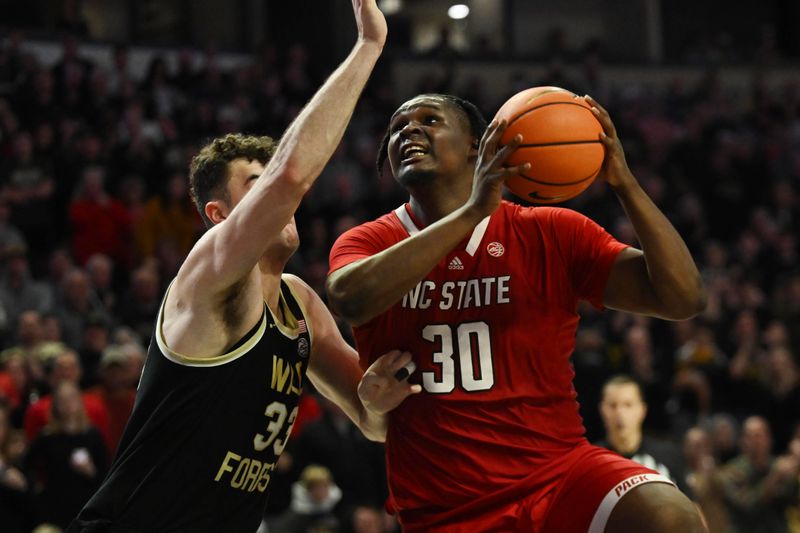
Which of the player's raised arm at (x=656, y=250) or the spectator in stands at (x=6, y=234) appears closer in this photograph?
the player's raised arm at (x=656, y=250)

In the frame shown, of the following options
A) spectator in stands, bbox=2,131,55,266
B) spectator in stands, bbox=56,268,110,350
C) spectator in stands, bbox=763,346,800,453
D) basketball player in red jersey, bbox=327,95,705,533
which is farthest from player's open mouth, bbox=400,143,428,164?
spectator in stands, bbox=763,346,800,453

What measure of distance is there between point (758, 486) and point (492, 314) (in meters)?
7.87

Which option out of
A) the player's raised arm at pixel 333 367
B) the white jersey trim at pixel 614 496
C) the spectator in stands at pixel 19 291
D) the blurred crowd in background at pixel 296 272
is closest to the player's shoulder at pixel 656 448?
the blurred crowd in background at pixel 296 272

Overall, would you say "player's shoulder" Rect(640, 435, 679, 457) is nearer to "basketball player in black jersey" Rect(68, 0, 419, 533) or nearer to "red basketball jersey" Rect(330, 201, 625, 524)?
"red basketball jersey" Rect(330, 201, 625, 524)

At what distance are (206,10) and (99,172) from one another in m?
7.96

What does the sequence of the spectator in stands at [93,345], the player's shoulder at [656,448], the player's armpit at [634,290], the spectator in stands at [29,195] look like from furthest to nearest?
the spectator in stands at [29,195] < the spectator in stands at [93,345] < the player's shoulder at [656,448] < the player's armpit at [634,290]

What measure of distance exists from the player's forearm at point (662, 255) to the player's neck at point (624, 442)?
3886mm

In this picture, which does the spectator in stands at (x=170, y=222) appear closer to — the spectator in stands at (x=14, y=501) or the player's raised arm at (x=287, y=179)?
the spectator in stands at (x=14, y=501)

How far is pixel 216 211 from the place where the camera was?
4.37 m

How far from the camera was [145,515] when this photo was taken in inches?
154

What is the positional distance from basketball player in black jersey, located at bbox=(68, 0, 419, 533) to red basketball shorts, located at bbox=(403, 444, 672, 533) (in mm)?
523

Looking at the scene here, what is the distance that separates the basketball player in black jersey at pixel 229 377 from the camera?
3803 mm

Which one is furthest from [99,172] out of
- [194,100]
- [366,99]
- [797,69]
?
[797,69]

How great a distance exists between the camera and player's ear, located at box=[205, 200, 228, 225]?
436cm
